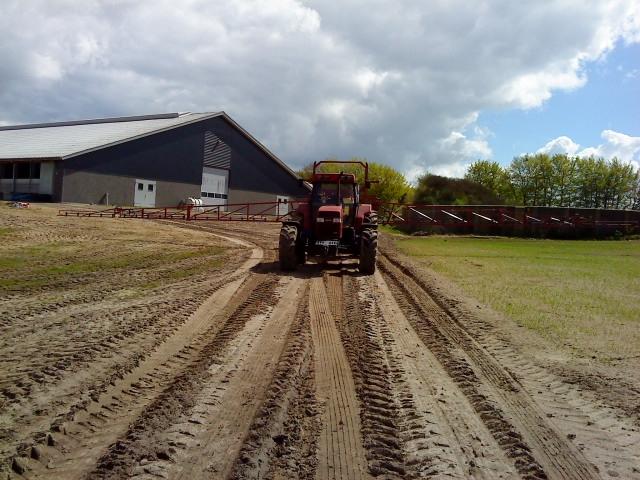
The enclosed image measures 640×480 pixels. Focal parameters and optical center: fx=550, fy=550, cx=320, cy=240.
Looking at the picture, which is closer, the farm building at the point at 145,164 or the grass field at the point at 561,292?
the grass field at the point at 561,292

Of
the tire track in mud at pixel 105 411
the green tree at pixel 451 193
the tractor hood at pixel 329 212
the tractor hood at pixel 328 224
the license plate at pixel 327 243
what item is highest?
the green tree at pixel 451 193

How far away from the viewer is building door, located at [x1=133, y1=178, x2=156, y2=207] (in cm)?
3766

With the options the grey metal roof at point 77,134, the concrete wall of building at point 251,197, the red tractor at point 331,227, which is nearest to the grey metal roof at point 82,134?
the grey metal roof at point 77,134

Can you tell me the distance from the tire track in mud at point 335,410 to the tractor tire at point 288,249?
17.0ft

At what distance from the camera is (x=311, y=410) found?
463cm

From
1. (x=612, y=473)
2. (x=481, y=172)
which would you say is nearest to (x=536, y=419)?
(x=612, y=473)

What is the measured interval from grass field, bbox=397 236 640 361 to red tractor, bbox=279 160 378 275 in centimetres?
223

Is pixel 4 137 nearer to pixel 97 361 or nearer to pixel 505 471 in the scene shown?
pixel 97 361

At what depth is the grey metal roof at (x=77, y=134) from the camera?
117 ft

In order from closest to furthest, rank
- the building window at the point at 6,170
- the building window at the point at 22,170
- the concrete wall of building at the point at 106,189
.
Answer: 1. the concrete wall of building at the point at 106,189
2. the building window at the point at 22,170
3. the building window at the point at 6,170

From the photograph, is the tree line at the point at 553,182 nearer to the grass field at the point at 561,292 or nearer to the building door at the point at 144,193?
the building door at the point at 144,193

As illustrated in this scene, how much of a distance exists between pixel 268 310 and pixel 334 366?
300 centimetres

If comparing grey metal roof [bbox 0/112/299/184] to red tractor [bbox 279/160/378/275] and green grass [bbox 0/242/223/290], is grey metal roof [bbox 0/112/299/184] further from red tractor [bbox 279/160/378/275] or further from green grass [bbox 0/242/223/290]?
red tractor [bbox 279/160/378/275]

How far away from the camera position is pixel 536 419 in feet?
15.1
